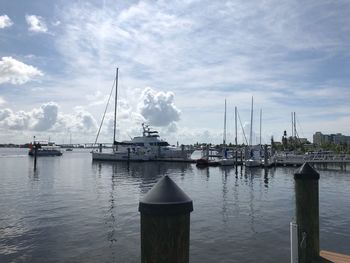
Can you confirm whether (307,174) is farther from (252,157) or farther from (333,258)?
(252,157)

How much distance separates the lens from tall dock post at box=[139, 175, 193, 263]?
387cm

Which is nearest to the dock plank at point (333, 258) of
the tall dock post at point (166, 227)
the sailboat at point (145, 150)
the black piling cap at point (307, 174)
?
the black piling cap at point (307, 174)

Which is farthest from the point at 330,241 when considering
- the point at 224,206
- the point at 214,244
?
the point at 224,206

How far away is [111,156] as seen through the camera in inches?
3895

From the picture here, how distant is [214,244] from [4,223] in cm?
1215

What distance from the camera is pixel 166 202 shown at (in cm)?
391

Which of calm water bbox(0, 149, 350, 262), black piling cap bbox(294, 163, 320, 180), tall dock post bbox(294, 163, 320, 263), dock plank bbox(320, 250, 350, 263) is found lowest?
calm water bbox(0, 149, 350, 262)

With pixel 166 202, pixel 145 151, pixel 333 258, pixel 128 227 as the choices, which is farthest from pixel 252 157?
pixel 166 202

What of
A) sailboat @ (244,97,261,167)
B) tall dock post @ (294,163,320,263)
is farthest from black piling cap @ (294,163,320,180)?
sailboat @ (244,97,261,167)

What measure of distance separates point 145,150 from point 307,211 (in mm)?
88718

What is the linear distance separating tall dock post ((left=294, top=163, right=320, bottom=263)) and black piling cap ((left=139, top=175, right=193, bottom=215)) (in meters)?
5.69

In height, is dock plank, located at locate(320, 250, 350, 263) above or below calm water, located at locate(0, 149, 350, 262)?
above

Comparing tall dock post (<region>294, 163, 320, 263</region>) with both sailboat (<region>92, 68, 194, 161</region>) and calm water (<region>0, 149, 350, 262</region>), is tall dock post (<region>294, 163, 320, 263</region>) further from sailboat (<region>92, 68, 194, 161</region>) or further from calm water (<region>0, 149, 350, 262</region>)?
sailboat (<region>92, 68, 194, 161</region>)

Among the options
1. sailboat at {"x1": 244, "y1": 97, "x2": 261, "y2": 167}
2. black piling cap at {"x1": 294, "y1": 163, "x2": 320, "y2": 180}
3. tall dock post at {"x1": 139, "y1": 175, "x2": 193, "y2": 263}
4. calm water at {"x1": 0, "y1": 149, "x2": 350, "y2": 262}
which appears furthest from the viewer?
sailboat at {"x1": 244, "y1": 97, "x2": 261, "y2": 167}
